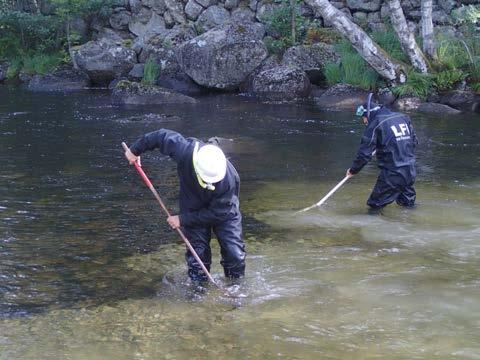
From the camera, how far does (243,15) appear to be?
24.3 meters

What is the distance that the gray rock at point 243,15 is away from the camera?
24.2m

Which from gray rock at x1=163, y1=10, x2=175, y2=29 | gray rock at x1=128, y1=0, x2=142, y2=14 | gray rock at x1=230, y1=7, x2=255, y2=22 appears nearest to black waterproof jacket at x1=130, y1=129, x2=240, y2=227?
gray rock at x1=230, y1=7, x2=255, y2=22

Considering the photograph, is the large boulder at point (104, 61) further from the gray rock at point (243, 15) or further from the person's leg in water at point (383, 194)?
the person's leg in water at point (383, 194)

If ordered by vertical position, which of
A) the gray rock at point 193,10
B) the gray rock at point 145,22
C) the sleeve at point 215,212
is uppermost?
the gray rock at point 193,10

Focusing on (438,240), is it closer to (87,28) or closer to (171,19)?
→ (171,19)

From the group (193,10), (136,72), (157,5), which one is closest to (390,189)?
(136,72)

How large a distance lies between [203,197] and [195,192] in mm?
118

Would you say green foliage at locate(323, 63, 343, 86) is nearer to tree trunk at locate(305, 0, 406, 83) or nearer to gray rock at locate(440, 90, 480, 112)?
tree trunk at locate(305, 0, 406, 83)

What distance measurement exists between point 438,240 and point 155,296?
10.8ft

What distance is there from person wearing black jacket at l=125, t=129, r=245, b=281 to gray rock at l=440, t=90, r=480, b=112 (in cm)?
1270

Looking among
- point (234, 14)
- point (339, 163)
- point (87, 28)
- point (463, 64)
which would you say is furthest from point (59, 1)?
point (339, 163)

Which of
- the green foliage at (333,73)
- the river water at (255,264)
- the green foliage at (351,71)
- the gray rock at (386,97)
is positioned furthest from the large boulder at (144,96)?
the river water at (255,264)

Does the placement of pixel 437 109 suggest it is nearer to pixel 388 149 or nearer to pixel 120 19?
pixel 388 149

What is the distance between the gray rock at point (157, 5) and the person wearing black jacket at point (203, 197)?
20860 millimetres
